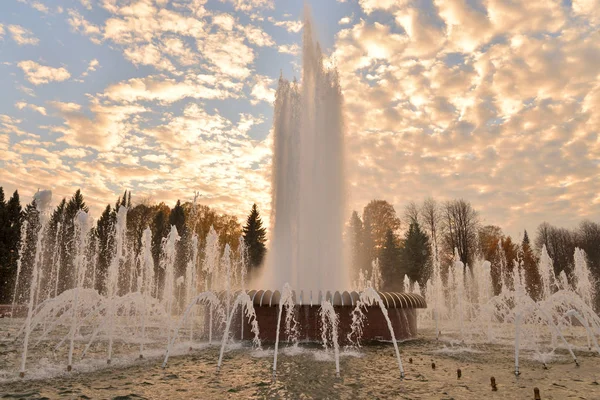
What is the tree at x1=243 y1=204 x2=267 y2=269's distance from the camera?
156 feet

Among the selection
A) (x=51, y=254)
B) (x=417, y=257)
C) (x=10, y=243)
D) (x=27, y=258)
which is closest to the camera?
(x=10, y=243)

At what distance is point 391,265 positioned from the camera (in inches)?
1676

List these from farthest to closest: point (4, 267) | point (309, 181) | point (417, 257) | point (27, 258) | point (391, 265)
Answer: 1. point (391, 265)
2. point (417, 257)
3. point (27, 258)
4. point (4, 267)
5. point (309, 181)

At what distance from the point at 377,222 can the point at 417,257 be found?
7301 mm

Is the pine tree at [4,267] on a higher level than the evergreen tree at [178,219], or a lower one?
lower

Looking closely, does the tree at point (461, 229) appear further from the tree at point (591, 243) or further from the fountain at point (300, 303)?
the fountain at point (300, 303)

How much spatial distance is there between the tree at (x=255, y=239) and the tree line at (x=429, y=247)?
11.2 meters

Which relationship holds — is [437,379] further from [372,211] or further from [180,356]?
[372,211]

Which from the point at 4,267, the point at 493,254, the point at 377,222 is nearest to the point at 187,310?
the point at 4,267

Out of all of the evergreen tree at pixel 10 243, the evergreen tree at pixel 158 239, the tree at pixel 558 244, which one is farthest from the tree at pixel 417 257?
the evergreen tree at pixel 10 243

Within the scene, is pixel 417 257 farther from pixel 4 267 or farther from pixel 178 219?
pixel 4 267

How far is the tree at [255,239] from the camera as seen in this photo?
156 feet

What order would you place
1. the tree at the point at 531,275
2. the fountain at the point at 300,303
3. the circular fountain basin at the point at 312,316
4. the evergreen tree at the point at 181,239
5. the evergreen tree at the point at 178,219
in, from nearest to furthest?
the fountain at the point at 300,303 → the circular fountain basin at the point at 312,316 → the tree at the point at 531,275 → the evergreen tree at the point at 178,219 → the evergreen tree at the point at 181,239

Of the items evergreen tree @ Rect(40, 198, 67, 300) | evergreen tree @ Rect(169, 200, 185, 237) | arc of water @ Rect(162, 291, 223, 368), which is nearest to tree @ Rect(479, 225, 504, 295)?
evergreen tree @ Rect(169, 200, 185, 237)
